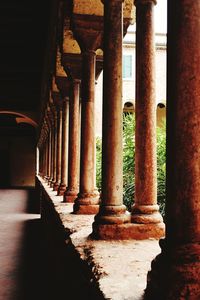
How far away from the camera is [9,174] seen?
3069 centimetres

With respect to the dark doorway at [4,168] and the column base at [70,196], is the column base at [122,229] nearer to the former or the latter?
Result: the column base at [70,196]

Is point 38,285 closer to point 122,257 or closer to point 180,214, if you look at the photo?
point 122,257

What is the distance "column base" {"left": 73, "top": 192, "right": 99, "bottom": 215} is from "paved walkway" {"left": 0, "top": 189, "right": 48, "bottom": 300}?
1.03 m

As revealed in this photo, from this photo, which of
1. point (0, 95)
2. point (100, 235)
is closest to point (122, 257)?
point (100, 235)

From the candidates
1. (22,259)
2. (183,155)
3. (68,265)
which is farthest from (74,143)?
(183,155)

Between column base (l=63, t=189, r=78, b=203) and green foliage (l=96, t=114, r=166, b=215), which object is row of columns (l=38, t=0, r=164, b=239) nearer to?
column base (l=63, t=189, r=78, b=203)

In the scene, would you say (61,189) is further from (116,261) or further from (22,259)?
(116,261)

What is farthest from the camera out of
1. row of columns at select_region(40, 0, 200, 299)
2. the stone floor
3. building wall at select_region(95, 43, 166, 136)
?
building wall at select_region(95, 43, 166, 136)

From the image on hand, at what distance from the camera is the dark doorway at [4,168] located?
99.9 feet

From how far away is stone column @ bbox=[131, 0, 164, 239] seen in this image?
3.17 metres

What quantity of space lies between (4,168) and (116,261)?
95.7ft

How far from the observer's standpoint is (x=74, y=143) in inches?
246

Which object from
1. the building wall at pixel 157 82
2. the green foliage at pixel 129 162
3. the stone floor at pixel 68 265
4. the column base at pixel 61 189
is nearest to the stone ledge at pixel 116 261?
the stone floor at pixel 68 265

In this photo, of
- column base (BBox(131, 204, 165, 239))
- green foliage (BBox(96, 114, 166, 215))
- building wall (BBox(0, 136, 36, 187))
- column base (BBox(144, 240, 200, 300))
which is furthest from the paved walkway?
building wall (BBox(0, 136, 36, 187))
